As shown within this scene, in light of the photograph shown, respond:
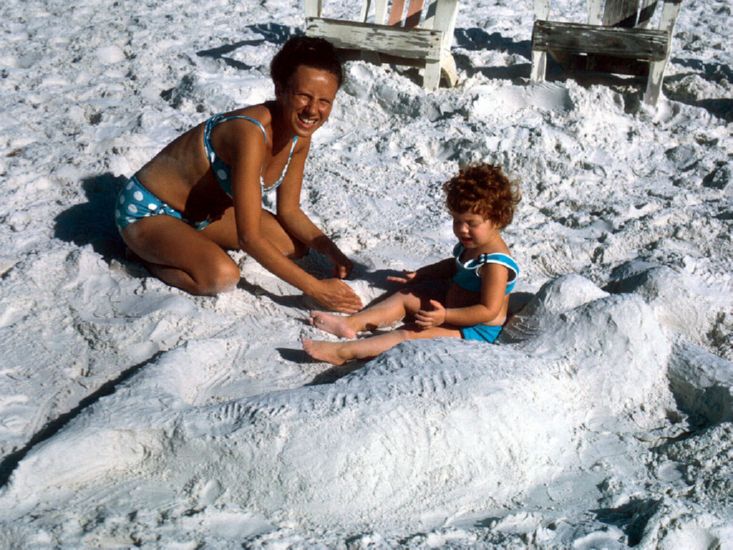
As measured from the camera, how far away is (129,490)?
1868 mm

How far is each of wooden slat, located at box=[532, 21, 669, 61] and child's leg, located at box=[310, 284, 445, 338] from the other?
2.49 metres

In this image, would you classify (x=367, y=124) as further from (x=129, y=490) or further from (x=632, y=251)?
(x=129, y=490)

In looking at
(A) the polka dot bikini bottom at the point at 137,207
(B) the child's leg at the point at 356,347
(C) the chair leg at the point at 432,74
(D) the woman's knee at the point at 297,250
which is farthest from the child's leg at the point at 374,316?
(C) the chair leg at the point at 432,74

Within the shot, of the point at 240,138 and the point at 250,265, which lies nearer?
the point at 240,138

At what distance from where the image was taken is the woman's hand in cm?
269

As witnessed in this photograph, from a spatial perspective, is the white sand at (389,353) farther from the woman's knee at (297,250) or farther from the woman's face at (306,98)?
the woman's face at (306,98)

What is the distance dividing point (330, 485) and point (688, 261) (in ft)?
5.74

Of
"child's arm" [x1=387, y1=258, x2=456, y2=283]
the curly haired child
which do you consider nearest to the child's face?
the curly haired child

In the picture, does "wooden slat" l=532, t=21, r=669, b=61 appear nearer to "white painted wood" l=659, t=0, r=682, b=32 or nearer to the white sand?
"white painted wood" l=659, t=0, r=682, b=32

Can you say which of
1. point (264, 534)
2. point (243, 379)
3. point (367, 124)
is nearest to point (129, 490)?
point (264, 534)

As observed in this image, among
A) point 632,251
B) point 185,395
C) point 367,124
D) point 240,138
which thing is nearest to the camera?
point 185,395

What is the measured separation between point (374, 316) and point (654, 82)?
8.71 feet

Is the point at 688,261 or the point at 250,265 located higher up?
the point at 688,261

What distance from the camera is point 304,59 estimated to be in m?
2.60
